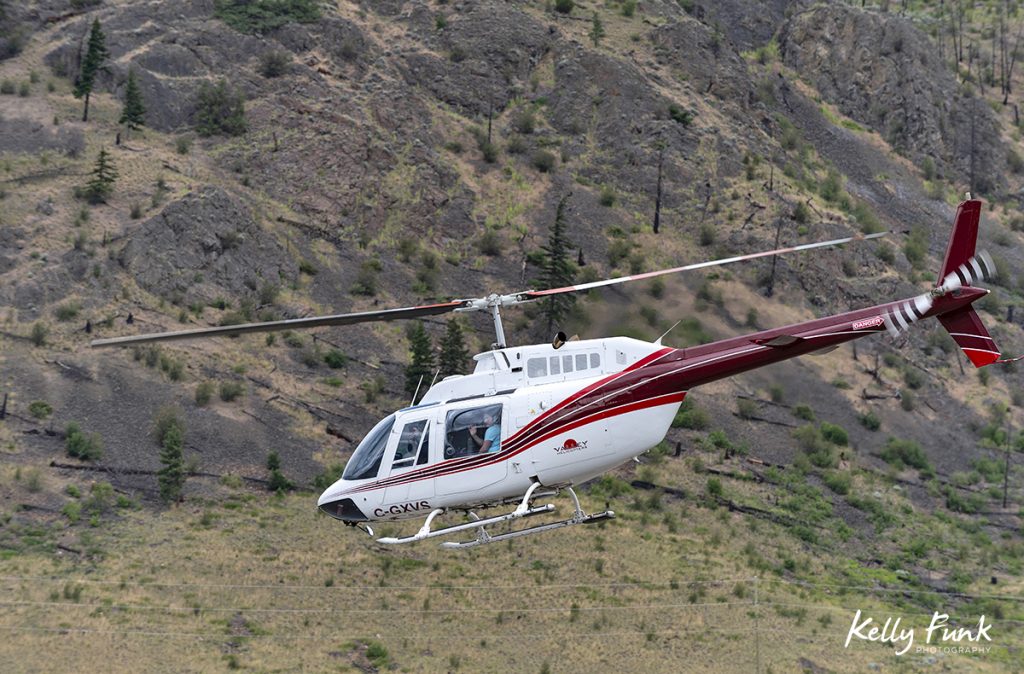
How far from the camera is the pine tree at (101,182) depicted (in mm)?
64312

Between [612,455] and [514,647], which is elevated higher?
[612,455]

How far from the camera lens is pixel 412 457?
101ft

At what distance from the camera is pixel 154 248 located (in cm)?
6159

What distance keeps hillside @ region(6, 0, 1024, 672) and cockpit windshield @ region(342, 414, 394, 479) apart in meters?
10.3

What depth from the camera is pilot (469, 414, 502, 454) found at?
98.9ft

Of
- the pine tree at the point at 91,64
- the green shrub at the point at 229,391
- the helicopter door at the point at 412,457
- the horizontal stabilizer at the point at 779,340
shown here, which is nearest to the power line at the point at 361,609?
the helicopter door at the point at 412,457

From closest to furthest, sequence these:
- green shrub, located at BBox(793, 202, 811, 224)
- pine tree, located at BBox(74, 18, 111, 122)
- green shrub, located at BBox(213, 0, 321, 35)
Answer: pine tree, located at BBox(74, 18, 111, 122), green shrub, located at BBox(793, 202, 811, 224), green shrub, located at BBox(213, 0, 321, 35)

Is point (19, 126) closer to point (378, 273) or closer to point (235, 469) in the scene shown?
point (378, 273)

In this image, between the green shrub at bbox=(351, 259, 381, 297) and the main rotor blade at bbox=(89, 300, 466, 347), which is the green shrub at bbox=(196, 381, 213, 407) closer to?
the green shrub at bbox=(351, 259, 381, 297)

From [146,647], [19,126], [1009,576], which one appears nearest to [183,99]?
[19,126]

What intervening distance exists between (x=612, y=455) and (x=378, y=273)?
124 ft

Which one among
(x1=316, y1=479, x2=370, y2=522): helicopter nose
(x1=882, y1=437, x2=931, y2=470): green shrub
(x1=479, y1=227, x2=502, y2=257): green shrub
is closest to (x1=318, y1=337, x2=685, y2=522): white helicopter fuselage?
(x1=316, y1=479, x2=370, y2=522): helicopter nose

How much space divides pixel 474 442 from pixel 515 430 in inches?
41.3

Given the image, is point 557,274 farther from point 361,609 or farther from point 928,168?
point 928,168
